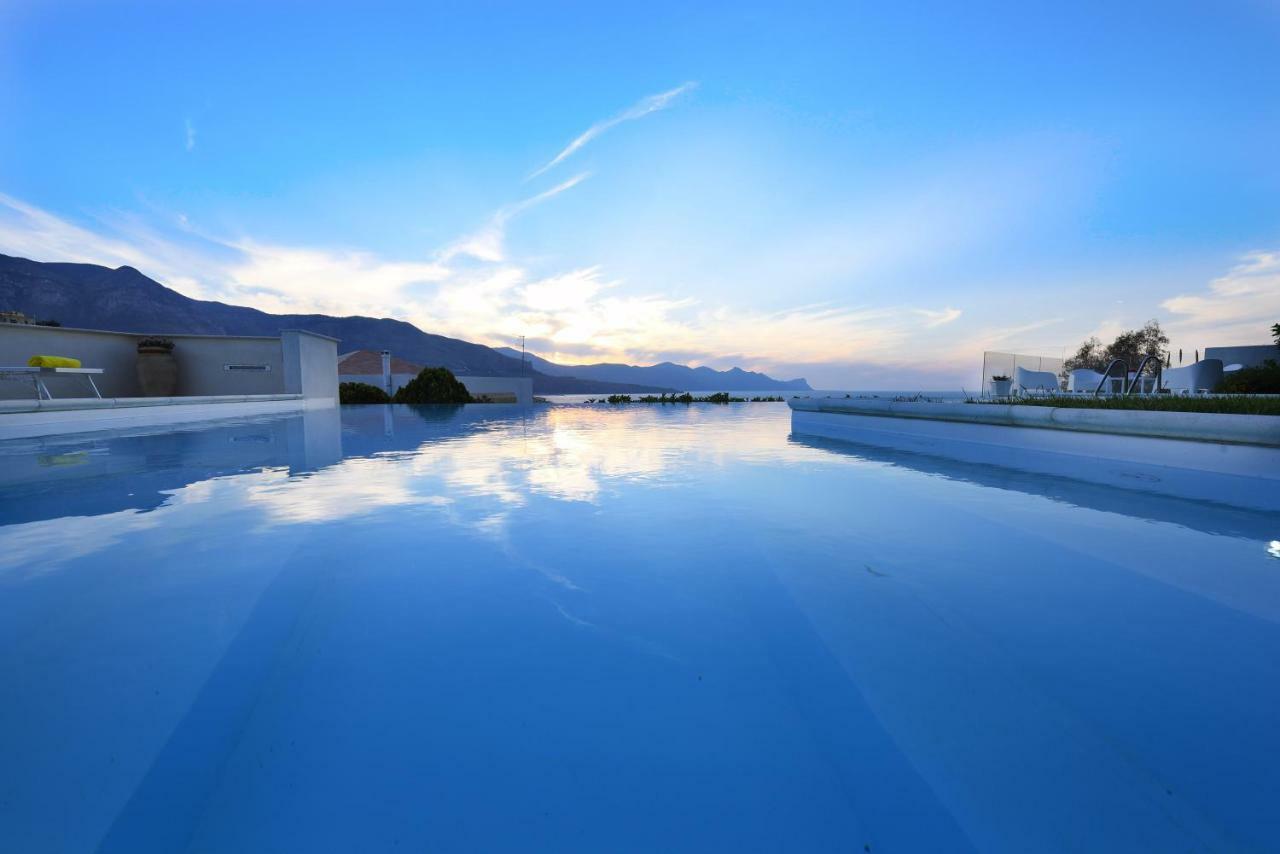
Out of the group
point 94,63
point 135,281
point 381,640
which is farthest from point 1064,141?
point 135,281

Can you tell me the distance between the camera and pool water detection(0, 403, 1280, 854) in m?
1.28

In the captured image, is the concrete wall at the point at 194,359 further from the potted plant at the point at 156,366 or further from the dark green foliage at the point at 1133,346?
the dark green foliage at the point at 1133,346

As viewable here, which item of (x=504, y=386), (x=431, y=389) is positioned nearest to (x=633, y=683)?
(x=431, y=389)

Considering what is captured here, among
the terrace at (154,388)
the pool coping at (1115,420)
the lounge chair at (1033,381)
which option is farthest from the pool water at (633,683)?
the lounge chair at (1033,381)

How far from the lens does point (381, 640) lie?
2229 mm

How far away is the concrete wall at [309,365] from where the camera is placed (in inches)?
728

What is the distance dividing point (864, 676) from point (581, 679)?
1.14 m

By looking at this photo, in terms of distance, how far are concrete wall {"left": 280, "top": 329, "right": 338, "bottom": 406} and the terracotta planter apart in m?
3.28

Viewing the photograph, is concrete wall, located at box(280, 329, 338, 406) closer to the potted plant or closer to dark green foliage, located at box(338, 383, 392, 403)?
the potted plant

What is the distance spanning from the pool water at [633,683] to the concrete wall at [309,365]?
16.5 m

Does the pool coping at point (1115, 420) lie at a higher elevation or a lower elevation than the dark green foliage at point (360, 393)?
lower

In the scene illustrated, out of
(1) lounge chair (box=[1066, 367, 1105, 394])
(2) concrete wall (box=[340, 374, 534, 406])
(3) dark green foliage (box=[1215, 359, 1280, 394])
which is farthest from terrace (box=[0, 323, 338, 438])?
(3) dark green foliage (box=[1215, 359, 1280, 394])

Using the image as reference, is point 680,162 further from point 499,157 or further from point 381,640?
point 381,640

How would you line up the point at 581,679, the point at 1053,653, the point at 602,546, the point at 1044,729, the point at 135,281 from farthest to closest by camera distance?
the point at 135,281 < the point at 602,546 < the point at 1053,653 < the point at 581,679 < the point at 1044,729
